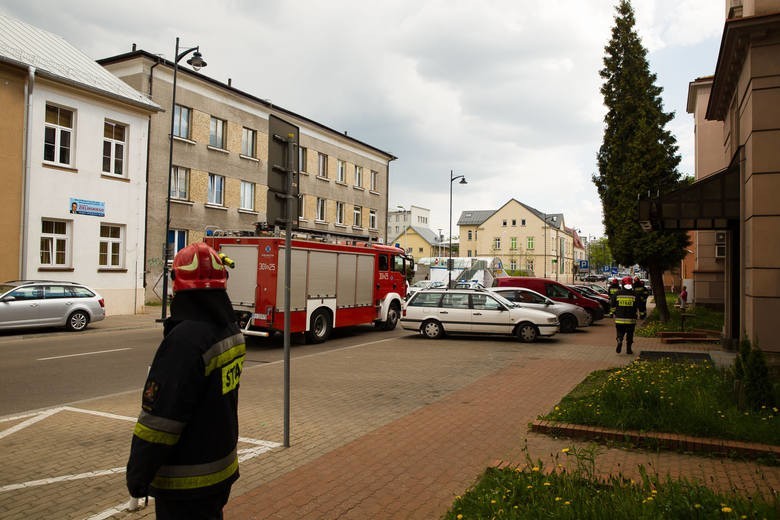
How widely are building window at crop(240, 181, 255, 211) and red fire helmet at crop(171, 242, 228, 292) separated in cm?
2946

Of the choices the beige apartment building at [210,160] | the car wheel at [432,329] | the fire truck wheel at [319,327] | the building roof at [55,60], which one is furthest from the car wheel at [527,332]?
the building roof at [55,60]

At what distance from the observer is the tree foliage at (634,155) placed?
22219 millimetres

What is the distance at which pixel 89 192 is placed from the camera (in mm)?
21469

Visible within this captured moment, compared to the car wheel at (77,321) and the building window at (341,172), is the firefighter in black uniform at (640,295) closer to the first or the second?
the car wheel at (77,321)

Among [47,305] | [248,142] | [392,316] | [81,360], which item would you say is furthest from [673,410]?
[248,142]

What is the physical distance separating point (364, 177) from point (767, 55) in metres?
33.8

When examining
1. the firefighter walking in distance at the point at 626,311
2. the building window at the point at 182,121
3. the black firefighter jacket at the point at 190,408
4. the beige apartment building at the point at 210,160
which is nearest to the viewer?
the black firefighter jacket at the point at 190,408

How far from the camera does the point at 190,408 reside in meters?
2.63

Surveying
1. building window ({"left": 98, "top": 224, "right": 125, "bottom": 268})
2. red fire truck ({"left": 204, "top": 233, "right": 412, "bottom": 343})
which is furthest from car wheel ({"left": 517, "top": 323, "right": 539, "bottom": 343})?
building window ({"left": 98, "top": 224, "right": 125, "bottom": 268})

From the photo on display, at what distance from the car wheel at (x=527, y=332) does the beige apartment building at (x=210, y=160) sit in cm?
578

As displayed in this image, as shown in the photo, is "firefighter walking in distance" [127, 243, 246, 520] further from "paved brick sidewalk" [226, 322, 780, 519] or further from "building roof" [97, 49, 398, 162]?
"building roof" [97, 49, 398, 162]

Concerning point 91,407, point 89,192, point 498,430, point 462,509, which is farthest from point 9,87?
point 462,509

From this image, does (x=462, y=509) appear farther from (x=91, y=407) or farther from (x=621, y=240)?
(x=621, y=240)

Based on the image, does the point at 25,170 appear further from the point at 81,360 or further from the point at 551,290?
the point at 551,290
